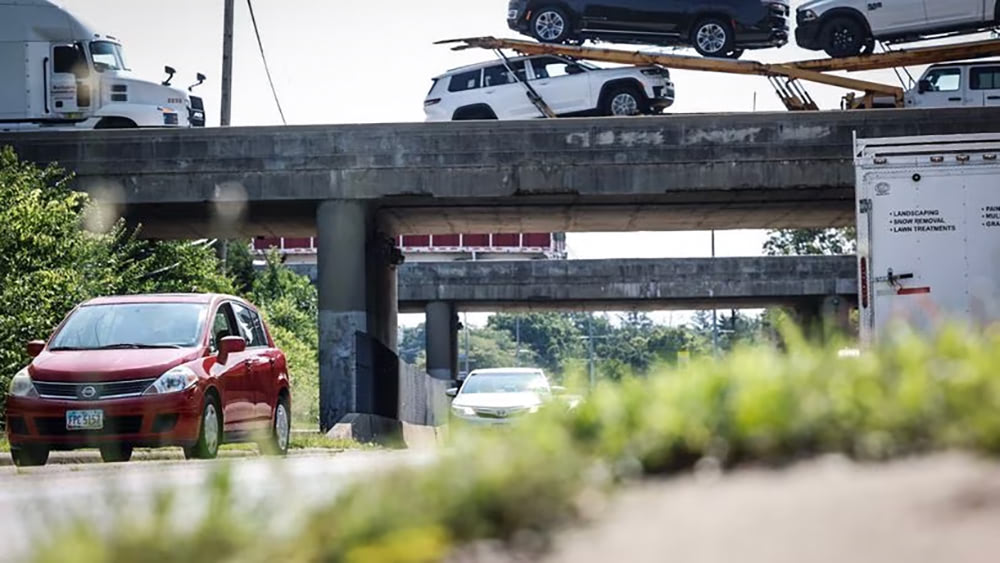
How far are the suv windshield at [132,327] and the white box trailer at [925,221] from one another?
6965 millimetres

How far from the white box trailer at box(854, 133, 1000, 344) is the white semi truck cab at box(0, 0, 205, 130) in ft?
68.2

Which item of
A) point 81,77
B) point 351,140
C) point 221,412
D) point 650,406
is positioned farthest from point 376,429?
point 650,406

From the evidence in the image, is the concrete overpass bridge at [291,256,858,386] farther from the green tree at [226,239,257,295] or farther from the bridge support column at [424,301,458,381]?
the green tree at [226,239,257,295]

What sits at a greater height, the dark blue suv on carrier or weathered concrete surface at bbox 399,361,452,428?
the dark blue suv on carrier

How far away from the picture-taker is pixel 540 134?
29.9 meters

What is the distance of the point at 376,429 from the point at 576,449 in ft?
83.7

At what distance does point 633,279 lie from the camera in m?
56.1

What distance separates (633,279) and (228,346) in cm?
3980

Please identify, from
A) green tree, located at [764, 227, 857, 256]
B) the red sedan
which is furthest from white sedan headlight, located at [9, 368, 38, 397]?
green tree, located at [764, 227, 857, 256]

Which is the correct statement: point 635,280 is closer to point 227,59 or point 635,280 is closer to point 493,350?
point 227,59

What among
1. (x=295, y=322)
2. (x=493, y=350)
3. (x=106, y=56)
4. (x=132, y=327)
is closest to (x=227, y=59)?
(x=106, y=56)

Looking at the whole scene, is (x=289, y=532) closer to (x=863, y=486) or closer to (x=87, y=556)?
(x=87, y=556)

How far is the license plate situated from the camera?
1582 cm

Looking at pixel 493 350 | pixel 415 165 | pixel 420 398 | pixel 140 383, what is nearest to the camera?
pixel 140 383
